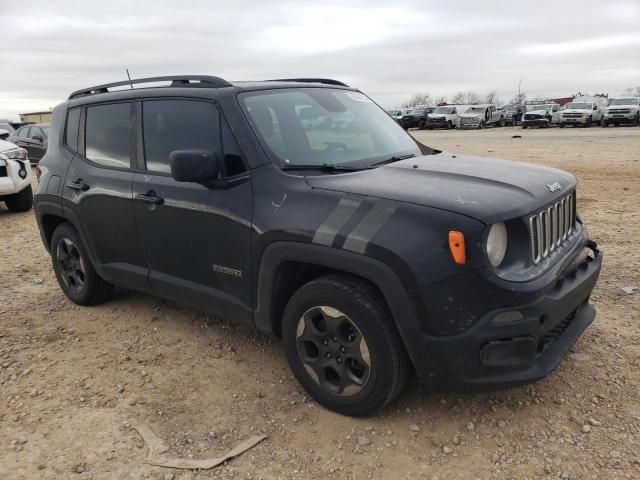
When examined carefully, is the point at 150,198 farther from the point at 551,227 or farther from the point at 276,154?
the point at 551,227

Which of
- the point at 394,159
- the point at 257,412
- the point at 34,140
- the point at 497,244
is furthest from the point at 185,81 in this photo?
the point at 34,140

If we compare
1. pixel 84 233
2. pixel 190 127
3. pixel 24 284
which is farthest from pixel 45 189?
pixel 190 127

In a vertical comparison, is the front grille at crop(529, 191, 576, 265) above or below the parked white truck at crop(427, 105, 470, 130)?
above

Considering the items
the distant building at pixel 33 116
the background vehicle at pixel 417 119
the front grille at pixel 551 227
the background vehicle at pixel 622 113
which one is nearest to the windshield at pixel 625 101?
the background vehicle at pixel 622 113

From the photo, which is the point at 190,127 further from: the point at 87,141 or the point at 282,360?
the point at 282,360

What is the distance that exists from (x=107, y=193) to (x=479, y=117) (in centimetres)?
3510

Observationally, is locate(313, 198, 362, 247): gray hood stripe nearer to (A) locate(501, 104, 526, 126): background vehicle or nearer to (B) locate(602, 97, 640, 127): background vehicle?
A: (B) locate(602, 97, 640, 127): background vehicle

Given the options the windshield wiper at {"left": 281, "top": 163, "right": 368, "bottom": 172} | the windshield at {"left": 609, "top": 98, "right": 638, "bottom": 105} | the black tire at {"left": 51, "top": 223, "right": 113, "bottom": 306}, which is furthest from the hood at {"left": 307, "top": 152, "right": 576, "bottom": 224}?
the windshield at {"left": 609, "top": 98, "right": 638, "bottom": 105}

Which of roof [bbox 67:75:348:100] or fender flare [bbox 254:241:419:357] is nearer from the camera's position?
fender flare [bbox 254:241:419:357]

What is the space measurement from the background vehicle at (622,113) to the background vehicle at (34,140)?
29.0 meters

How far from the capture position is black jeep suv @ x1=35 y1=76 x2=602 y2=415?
8.48ft

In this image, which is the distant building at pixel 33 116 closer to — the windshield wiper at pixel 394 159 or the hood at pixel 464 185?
the windshield wiper at pixel 394 159

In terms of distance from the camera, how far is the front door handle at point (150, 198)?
12.0ft

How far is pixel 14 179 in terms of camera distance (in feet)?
29.9
